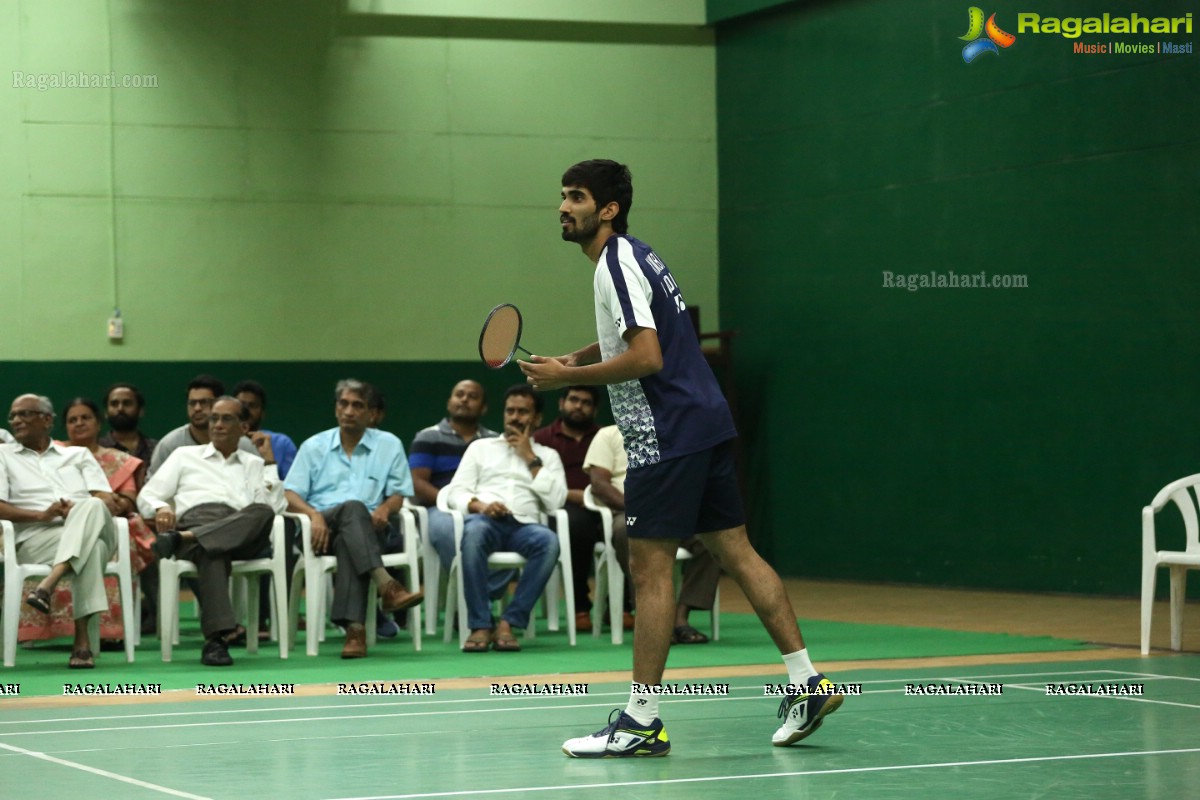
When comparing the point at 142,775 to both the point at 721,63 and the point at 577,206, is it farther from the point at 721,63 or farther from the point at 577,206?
the point at 721,63

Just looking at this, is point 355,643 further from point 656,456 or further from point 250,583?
→ point 656,456

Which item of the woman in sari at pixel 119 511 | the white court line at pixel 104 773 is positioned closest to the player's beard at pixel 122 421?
the woman in sari at pixel 119 511

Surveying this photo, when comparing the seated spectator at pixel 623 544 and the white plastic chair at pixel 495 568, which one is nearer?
the white plastic chair at pixel 495 568

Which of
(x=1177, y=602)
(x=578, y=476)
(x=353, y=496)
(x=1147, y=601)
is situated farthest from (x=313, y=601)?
(x=1177, y=602)

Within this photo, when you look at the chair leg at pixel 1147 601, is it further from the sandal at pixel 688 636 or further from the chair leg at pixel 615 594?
the chair leg at pixel 615 594

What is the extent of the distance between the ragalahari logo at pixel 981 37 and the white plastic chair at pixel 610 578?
490cm

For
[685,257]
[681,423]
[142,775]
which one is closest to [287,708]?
[142,775]

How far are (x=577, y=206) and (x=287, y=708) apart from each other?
2292 mm

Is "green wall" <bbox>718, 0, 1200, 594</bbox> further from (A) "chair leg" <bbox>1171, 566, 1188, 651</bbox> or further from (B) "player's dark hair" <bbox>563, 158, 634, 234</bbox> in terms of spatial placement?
(B) "player's dark hair" <bbox>563, 158, 634, 234</bbox>

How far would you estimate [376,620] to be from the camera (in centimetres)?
947

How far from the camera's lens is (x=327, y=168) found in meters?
13.9

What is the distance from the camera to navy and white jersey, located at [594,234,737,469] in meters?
5.04

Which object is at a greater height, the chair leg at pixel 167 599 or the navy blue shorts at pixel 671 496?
the navy blue shorts at pixel 671 496

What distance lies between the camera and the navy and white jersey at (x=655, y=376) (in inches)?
198
